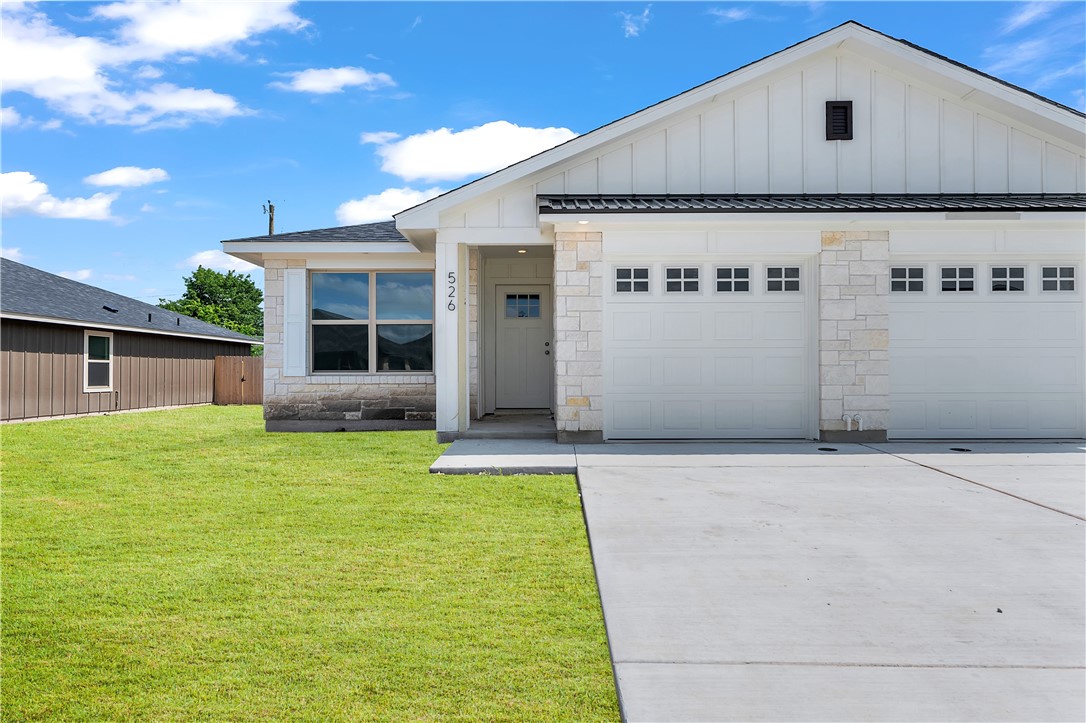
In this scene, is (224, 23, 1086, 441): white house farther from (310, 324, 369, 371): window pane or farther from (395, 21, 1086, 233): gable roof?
(310, 324, 369, 371): window pane

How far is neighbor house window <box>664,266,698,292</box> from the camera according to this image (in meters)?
9.05

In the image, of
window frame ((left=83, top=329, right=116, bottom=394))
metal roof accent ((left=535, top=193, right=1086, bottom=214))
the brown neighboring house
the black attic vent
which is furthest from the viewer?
window frame ((left=83, top=329, right=116, bottom=394))

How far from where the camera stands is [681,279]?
905cm

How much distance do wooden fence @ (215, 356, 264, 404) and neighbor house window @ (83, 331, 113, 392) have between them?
12.9 feet

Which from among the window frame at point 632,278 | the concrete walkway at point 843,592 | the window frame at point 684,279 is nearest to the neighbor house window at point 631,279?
the window frame at point 632,278

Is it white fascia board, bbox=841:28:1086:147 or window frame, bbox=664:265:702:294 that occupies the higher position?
white fascia board, bbox=841:28:1086:147

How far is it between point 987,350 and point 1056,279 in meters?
1.36

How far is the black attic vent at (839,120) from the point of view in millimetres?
9555

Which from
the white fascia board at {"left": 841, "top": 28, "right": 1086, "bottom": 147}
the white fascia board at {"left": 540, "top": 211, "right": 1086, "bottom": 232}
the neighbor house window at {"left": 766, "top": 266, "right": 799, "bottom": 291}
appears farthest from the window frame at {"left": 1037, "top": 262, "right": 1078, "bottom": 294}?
the neighbor house window at {"left": 766, "top": 266, "right": 799, "bottom": 291}

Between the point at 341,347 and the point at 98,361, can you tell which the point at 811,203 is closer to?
the point at 341,347

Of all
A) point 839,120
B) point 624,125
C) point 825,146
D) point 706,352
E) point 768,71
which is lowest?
point 706,352

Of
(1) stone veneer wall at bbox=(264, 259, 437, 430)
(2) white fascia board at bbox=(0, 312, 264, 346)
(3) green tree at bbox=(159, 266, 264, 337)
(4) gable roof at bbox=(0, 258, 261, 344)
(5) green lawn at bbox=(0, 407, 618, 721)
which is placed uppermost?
(3) green tree at bbox=(159, 266, 264, 337)

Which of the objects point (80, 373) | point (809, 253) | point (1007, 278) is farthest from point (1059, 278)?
point (80, 373)

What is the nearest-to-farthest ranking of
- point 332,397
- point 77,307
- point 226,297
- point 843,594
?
point 843,594 → point 332,397 → point 77,307 → point 226,297
